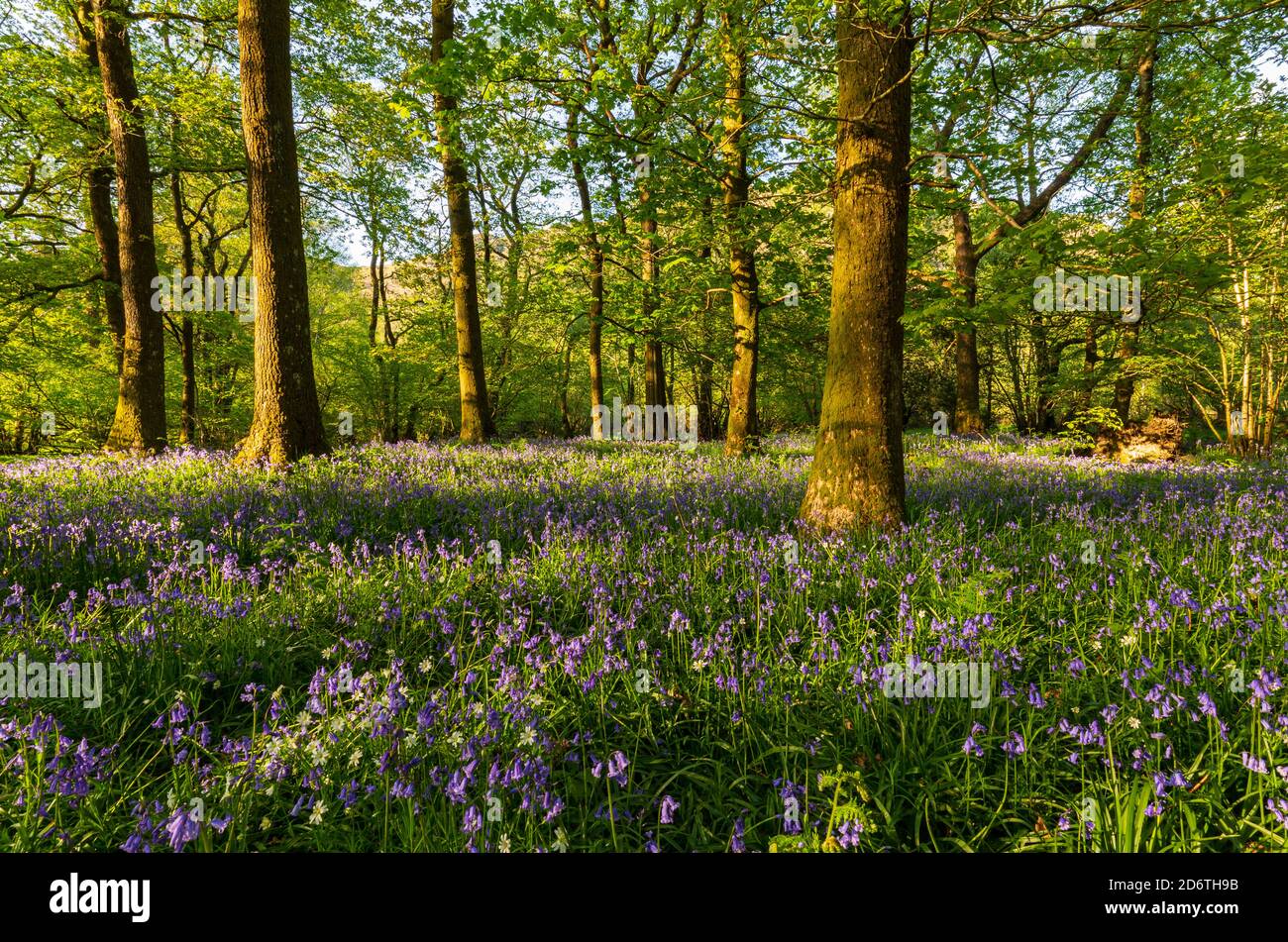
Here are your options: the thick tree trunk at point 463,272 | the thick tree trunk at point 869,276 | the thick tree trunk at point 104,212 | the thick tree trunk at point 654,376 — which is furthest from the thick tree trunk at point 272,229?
the thick tree trunk at point 654,376

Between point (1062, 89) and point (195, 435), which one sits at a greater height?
point (1062, 89)

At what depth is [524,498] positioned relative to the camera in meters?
5.98

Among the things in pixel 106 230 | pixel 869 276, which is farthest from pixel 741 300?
pixel 106 230

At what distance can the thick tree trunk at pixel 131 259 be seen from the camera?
9.38 m

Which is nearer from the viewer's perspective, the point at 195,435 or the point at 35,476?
the point at 35,476

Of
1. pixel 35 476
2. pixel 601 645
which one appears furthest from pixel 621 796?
pixel 35 476

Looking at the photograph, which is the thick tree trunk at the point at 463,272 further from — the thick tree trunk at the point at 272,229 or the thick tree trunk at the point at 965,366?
the thick tree trunk at the point at 965,366

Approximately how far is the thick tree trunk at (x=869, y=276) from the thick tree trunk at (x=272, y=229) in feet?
22.0

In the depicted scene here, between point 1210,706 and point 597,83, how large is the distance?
275 inches

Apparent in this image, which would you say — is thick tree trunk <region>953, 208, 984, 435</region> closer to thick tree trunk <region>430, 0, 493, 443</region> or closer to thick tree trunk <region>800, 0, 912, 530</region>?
thick tree trunk <region>800, 0, 912, 530</region>

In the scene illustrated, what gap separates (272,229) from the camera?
7.14m

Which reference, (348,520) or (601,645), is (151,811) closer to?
(601,645)
